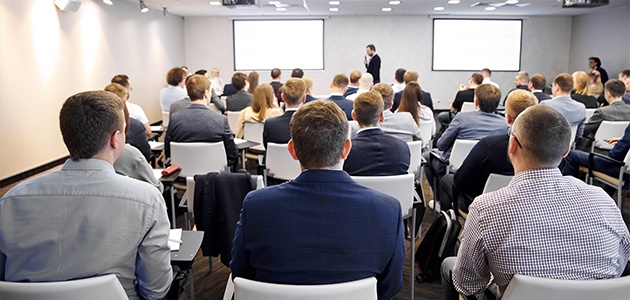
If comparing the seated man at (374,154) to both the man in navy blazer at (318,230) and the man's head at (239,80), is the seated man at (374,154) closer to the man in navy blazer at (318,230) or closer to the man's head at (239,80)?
the man in navy blazer at (318,230)

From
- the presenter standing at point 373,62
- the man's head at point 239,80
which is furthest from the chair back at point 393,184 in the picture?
the presenter standing at point 373,62

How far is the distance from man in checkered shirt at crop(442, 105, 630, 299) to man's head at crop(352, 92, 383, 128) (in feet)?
4.93

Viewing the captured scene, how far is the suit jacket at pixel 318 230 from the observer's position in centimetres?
159

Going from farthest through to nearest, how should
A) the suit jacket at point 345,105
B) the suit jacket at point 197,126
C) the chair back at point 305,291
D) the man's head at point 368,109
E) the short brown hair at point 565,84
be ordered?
the suit jacket at point 345,105, the short brown hair at point 565,84, the suit jacket at point 197,126, the man's head at point 368,109, the chair back at point 305,291

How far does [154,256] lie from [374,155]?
1748mm

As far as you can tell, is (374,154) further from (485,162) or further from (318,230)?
(318,230)

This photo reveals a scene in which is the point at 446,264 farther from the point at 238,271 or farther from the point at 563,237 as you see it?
the point at 238,271

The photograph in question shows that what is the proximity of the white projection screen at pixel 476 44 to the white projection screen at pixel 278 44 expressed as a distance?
3.28 m

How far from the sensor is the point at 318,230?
1.58 meters

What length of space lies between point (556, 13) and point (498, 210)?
13491 mm

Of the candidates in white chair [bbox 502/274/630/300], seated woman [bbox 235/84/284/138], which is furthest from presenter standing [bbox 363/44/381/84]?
white chair [bbox 502/274/630/300]

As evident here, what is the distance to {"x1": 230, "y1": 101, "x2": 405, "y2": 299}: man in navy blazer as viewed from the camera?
1587 mm

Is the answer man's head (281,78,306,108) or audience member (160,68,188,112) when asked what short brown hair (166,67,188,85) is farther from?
man's head (281,78,306,108)

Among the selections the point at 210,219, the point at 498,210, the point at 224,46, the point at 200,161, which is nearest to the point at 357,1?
the point at 224,46
